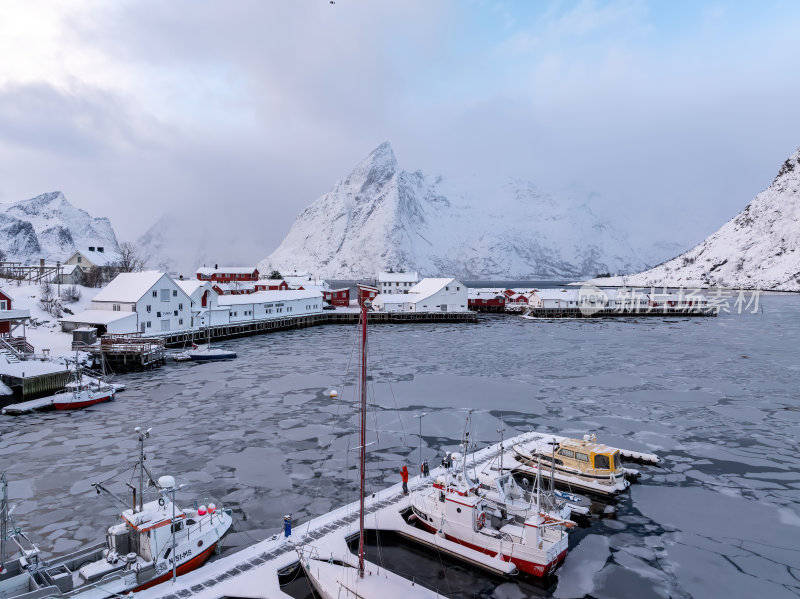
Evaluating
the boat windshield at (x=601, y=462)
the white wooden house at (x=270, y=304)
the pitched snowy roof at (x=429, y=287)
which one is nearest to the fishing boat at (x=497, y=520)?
the boat windshield at (x=601, y=462)

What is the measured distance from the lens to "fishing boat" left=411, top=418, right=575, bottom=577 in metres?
18.8

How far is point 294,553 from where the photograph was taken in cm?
1889

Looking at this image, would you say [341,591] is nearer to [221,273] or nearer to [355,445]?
[355,445]

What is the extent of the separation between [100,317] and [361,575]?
5273 cm

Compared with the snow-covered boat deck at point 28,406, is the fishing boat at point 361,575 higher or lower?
lower

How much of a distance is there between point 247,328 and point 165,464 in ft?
179

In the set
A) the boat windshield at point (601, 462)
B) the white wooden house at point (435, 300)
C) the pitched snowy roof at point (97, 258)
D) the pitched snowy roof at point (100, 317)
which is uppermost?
the pitched snowy roof at point (97, 258)

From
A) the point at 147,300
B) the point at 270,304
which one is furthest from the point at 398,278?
the point at 147,300

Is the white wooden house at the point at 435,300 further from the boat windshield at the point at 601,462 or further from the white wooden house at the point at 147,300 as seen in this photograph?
the boat windshield at the point at 601,462

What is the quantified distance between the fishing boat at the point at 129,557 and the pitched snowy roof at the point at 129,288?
156 ft

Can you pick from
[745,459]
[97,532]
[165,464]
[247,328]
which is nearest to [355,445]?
[165,464]

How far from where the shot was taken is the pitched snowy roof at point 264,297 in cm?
8062

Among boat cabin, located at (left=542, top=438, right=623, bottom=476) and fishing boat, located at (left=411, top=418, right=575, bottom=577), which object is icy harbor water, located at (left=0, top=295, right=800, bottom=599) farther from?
boat cabin, located at (left=542, top=438, right=623, bottom=476)

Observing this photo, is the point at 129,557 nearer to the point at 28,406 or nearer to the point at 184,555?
the point at 184,555
